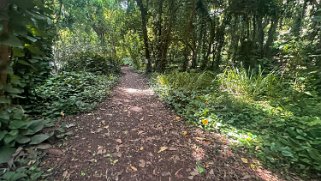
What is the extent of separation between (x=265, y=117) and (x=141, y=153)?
83.2 inches

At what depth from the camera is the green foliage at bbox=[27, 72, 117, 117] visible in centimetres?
338

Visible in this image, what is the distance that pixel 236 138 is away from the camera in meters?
2.80

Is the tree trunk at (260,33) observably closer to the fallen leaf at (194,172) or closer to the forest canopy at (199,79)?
the forest canopy at (199,79)

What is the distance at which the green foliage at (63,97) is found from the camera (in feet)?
11.1

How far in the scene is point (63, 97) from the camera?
12.9 ft

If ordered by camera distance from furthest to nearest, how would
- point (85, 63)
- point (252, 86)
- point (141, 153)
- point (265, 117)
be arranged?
point (85, 63)
point (252, 86)
point (265, 117)
point (141, 153)

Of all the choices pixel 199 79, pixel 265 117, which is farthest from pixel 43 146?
pixel 199 79

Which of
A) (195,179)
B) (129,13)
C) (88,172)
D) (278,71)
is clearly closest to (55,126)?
(88,172)

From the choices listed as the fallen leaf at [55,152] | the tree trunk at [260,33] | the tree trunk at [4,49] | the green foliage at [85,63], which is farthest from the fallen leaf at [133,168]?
the tree trunk at [260,33]

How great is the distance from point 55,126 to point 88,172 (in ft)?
3.45

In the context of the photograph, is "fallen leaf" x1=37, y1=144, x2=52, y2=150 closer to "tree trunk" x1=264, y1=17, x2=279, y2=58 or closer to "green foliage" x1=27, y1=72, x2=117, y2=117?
"green foliage" x1=27, y1=72, x2=117, y2=117

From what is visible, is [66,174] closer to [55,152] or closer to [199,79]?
[55,152]

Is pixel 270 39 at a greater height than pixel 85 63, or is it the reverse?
pixel 270 39

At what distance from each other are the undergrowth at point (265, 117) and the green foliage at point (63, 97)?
1.51 metres
